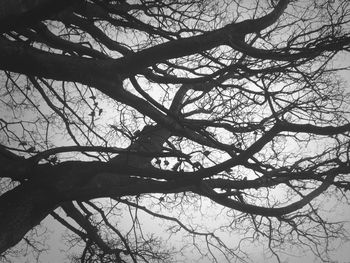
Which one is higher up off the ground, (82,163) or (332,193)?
(332,193)

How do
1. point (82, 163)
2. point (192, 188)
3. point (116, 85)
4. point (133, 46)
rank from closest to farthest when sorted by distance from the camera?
point (116, 85) → point (82, 163) → point (192, 188) → point (133, 46)

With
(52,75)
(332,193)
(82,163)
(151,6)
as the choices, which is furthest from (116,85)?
(332,193)

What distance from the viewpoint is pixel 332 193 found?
407 cm

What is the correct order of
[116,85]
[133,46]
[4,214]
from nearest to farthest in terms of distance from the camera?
[4,214] < [116,85] < [133,46]

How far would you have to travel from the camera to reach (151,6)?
4.02 meters

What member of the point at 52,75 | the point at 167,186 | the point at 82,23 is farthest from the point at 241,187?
the point at 82,23

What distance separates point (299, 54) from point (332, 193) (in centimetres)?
289

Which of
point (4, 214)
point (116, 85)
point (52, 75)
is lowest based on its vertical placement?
point (4, 214)

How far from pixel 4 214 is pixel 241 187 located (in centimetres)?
239

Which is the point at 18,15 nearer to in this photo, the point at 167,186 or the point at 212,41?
the point at 212,41

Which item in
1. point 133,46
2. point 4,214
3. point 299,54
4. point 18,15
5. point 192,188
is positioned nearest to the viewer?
point 18,15

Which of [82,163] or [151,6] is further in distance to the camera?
[151,6]

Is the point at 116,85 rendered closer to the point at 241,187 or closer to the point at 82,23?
the point at 82,23

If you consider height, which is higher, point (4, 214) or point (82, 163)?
point (82, 163)
